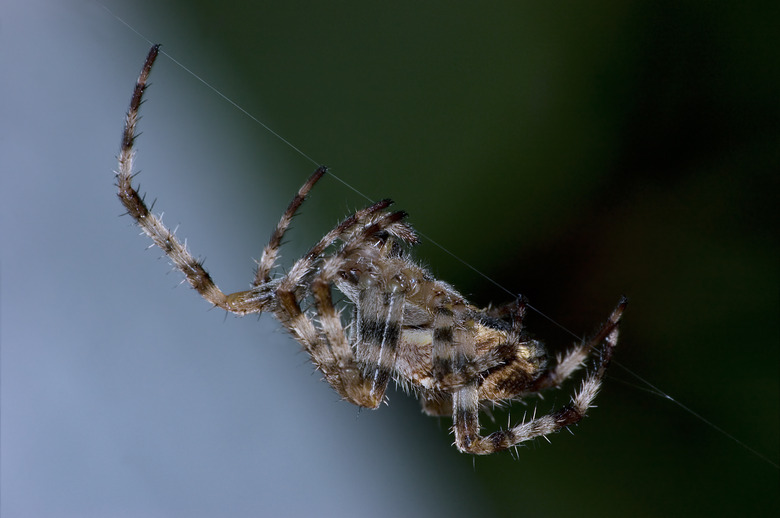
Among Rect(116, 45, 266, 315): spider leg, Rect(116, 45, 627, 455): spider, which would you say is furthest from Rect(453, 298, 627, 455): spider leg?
Rect(116, 45, 266, 315): spider leg

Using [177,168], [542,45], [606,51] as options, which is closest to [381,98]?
[542,45]

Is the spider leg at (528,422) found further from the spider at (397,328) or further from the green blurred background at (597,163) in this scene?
the green blurred background at (597,163)

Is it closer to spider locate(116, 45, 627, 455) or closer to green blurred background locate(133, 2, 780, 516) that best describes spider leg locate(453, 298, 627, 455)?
spider locate(116, 45, 627, 455)

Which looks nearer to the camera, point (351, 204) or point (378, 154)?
point (378, 154)

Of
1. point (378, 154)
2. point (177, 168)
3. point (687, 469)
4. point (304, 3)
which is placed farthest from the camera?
point (177, 168)

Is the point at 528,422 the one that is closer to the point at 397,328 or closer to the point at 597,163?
the point at 397,328

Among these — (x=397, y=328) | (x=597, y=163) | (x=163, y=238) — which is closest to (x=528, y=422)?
(x=397, y=328)

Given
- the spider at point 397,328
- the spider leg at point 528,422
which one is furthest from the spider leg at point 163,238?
the spider leg at point 528,422

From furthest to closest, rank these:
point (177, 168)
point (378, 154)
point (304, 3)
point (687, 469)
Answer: point (177, 168) < point (687, 469) < point (378, 154) < point (304, 3)

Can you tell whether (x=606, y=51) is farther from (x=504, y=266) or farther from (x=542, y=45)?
(x=504, y=266)
